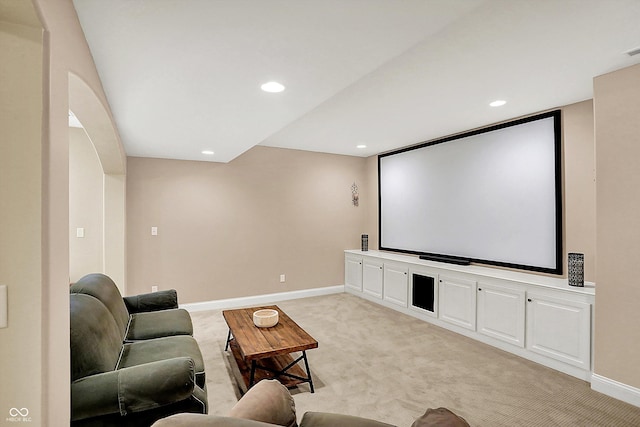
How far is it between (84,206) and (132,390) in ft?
12.0

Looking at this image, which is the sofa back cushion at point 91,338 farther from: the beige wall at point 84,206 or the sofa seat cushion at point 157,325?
the beige wall at point 84,206

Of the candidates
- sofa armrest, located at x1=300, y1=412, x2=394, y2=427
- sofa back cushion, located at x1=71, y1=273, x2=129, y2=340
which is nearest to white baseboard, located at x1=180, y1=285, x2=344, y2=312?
sofa back cushion, located at x1=71, y1=273, x2=129, y2=340

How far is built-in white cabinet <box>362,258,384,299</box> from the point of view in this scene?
5.21 meters

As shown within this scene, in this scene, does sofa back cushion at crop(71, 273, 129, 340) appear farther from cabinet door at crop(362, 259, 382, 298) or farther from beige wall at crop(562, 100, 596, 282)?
beige wall at crop(562, 100, 596, 282)

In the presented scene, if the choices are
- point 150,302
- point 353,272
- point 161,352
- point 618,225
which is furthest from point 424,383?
point 353,272

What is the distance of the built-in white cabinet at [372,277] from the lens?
17.1 ft

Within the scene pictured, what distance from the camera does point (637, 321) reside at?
2.42 metres

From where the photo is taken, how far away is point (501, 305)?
3471mm

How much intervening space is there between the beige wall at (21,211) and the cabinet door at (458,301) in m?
→ 3.86

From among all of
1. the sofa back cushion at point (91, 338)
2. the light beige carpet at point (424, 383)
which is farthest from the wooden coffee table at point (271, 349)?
the sofa back cushion at point (91, 338)

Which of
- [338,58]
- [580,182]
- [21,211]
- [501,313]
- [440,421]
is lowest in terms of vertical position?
[501,313]

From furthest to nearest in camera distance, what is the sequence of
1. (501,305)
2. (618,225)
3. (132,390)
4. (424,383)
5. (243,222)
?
(243,222), (501,305), (424,383), (618,225), (132,390)

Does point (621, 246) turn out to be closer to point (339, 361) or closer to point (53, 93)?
point (339, 361)

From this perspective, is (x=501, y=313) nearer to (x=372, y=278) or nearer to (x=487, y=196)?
(x=487, y=196)
